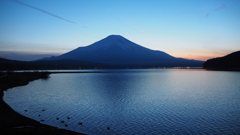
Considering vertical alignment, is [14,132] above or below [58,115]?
above

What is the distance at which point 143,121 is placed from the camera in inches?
628

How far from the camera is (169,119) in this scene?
16.4 m

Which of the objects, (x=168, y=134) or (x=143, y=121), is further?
(x=143, y=121)

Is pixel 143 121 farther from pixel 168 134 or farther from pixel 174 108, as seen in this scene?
pixel 174 108

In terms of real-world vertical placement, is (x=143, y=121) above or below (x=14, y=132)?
below

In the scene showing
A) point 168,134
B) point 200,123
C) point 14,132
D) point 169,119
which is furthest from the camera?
point 169,119

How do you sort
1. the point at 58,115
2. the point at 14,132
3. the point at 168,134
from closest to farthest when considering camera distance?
1. the point at 14,132
2. the point at 168,134
3. the point at 58,115

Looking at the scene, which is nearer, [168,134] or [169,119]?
[168,134]

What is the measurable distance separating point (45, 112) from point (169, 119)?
38.1ft

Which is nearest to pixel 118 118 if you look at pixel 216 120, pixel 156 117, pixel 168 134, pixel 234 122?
pixel 156 117

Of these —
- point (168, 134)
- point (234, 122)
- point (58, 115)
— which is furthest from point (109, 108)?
point (234, 122)

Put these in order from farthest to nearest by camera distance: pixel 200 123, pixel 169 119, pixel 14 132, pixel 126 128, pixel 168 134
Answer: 1. pixel 169 119
2. pixel 200 123
3. pixel 126 128
4. pixel 168 134
5. pixel 14 132

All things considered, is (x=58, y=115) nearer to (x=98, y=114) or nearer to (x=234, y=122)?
(x=98, y=114)

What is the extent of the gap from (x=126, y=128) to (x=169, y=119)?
14.2 ft
